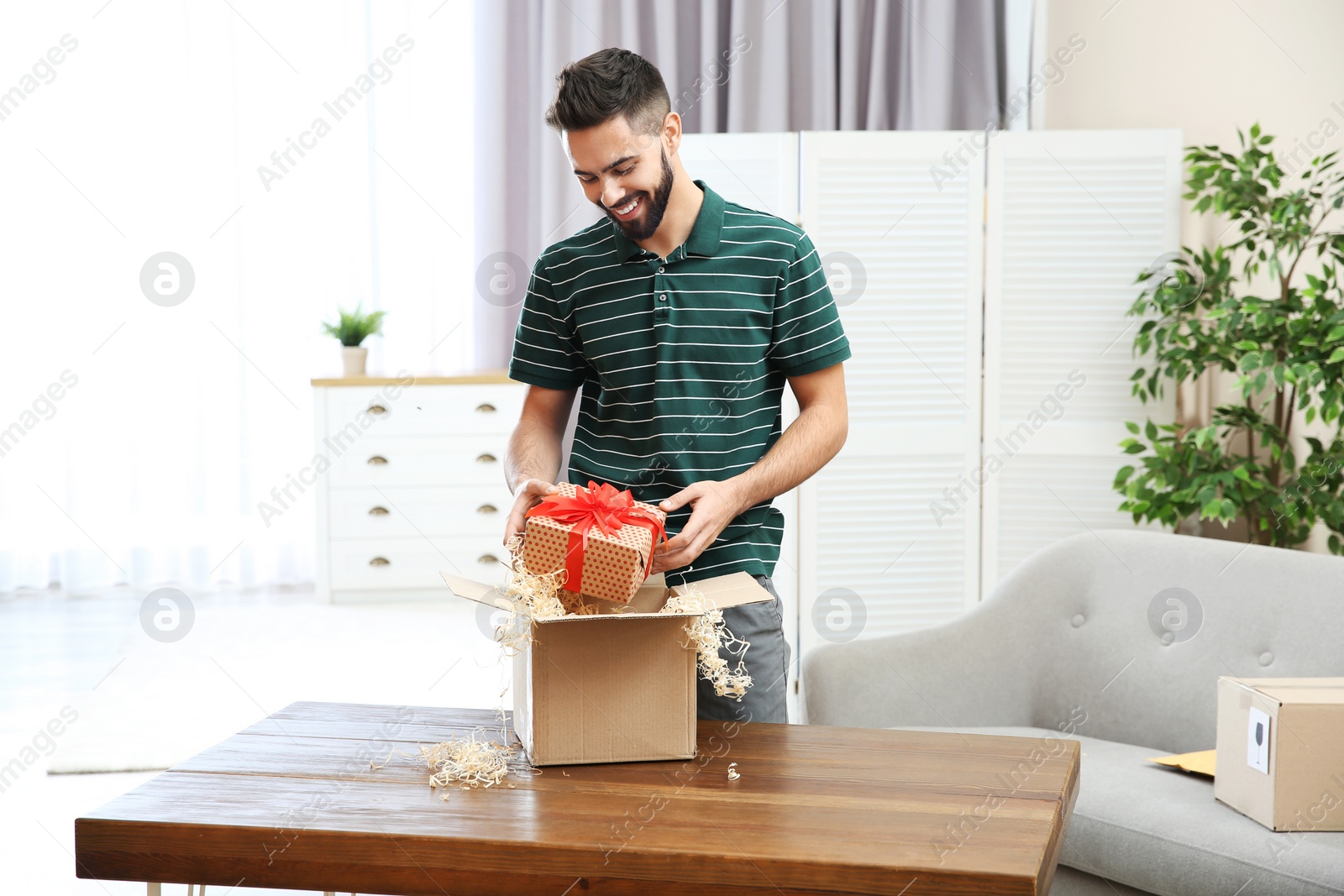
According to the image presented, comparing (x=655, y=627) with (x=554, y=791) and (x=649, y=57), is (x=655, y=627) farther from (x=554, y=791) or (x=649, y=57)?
(x=649, y=57)

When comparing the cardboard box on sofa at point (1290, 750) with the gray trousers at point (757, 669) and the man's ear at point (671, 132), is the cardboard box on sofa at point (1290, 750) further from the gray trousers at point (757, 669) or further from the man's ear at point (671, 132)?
the man's ear at point (671, 132)

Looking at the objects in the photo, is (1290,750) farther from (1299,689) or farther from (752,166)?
(752,166)

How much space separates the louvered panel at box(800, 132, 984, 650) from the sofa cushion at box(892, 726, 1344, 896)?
1.45m

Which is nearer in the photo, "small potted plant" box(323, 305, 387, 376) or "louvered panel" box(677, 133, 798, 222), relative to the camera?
"louvered panel" box(677, 133, 798, 222)

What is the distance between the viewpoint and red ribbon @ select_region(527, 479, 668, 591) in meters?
1.16

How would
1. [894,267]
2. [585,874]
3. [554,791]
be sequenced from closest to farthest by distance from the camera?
[585,874], [554,791], [894,267]

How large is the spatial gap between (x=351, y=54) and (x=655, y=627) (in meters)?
4.32

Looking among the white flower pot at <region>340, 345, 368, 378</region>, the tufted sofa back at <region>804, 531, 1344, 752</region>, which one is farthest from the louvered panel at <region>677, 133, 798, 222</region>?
the white flower pot at <region>340, 345, 368, 378</region>

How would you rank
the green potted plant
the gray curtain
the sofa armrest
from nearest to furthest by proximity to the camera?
the sofa armrest, the green potted plant, the gray curtain

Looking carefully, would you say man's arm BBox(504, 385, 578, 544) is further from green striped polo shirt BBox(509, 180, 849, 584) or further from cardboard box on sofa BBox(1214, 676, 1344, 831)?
cardboard box on sofa BBox(1214, 676, 1344, 831)

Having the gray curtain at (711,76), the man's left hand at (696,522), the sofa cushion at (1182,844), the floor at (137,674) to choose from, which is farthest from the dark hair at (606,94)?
the gray curtain at (711,76)

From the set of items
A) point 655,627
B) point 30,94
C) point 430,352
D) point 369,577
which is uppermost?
point 30,94

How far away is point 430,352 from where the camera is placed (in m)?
4.94

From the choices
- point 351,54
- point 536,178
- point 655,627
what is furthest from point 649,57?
point 655,627
